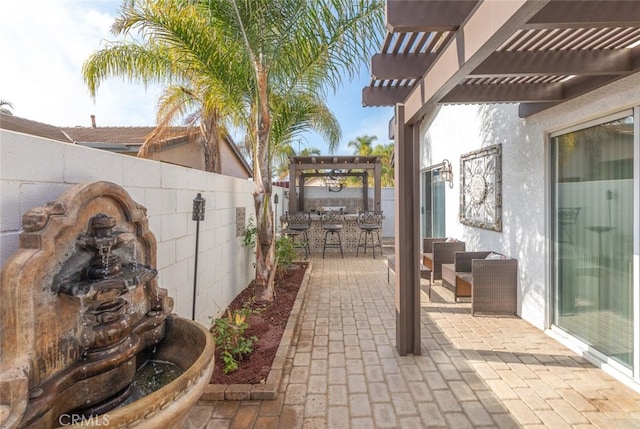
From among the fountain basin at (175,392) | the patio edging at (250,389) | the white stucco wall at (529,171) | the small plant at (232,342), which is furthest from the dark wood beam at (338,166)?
the fountain basin at (175,392)

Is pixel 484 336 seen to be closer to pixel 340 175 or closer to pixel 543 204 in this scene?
pixel 543 204

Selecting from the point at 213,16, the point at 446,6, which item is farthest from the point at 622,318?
the point at 213,16

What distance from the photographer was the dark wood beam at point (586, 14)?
1658 millimetres

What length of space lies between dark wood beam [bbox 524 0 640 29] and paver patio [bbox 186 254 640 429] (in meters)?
2.51

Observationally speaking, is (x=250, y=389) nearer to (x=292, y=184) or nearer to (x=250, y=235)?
(x=250, y=235)

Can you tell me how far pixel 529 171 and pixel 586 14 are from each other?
260 centimetres

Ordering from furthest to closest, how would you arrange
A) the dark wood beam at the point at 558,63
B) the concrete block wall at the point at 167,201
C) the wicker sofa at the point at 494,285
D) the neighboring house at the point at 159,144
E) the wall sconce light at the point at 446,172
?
the neighboring house at the point at 159,144 < the wall sconce light at the point at 446,172 < the wicker sofa at the point at 494,285 < the dark wood beam at the point at 558,63 < the concrete block wall at the point at 167,201

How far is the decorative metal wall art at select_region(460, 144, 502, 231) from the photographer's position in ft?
15.2

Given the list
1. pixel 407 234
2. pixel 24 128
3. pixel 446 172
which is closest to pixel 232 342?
pixel 407 234

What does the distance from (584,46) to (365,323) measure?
3475mm

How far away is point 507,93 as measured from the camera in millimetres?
3424

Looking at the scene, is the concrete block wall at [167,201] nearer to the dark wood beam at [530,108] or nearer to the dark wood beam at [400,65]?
the dark wood beam at [400,65]

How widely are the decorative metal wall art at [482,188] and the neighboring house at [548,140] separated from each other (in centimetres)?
4

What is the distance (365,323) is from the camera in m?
4.04
